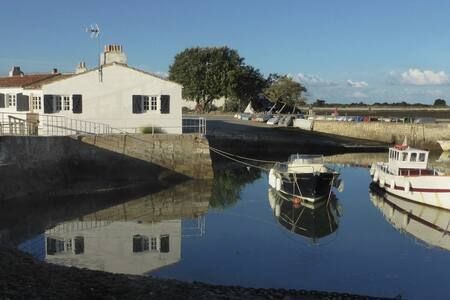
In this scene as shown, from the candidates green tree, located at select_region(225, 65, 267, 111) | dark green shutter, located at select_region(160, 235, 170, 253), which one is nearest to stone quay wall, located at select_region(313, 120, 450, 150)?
green tree, located at select_region(225, 65, 267, 111)

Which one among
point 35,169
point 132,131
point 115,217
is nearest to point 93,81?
point 132,131

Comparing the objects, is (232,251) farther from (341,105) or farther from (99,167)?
(341,105)

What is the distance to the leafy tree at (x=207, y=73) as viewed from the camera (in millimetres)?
84312

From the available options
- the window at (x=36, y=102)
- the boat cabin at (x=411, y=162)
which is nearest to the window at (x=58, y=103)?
the window at (x=36, y=102)

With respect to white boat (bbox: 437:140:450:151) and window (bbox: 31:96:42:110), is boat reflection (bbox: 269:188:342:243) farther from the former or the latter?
white boat (bbox: 437:140:450:151)

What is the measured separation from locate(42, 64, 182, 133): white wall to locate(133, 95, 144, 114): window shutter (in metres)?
0.24

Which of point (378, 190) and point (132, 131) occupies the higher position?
point (132, 131)

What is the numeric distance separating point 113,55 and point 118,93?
8.75 feet

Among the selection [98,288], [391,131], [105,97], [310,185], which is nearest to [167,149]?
[105,97]

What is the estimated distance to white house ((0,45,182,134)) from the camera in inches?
1305

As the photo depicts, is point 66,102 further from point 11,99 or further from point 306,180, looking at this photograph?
point 306,180

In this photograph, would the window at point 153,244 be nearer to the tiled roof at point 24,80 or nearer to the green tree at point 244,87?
the tiled roof at point 24,80

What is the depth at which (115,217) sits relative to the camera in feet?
82.5

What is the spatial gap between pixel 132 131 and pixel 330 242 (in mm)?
16704
